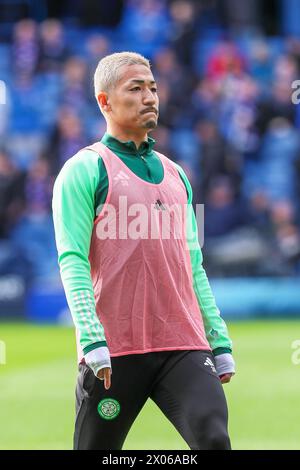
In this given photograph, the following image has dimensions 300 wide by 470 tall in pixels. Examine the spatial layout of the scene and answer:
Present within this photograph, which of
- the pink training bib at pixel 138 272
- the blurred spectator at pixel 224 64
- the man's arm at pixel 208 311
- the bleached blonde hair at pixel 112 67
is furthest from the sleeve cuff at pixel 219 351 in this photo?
the blurred spectator at pixel 224 64

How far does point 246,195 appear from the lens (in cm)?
2116

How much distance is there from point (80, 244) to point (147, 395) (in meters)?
0.80

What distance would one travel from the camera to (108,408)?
18.7 feet

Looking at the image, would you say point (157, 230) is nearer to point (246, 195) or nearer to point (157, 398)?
point (157, 398)

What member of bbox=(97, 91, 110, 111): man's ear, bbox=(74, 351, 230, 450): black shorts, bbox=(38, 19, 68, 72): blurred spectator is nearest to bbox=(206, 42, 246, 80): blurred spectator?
bbox=(38, 19, 68, 72): blurred spectator

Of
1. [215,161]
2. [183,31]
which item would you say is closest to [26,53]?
[183,31]

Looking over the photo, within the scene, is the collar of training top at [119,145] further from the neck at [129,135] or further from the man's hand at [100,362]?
the man's hand at [100,362]

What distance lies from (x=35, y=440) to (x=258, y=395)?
9.48 ft

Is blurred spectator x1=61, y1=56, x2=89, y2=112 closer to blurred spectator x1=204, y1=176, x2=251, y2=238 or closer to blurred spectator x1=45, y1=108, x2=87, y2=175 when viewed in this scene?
blurred spectator x1=45, y1=108, x2=87, y2=175

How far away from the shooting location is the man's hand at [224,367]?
6.04 meters

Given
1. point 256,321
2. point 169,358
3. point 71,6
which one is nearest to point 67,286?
point 169,358

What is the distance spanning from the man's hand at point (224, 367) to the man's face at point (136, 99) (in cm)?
121

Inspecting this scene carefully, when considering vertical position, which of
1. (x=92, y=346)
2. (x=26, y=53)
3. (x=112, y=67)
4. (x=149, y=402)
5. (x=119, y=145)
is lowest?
(x=149, y=402)

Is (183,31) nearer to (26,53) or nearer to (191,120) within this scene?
(191,120)
